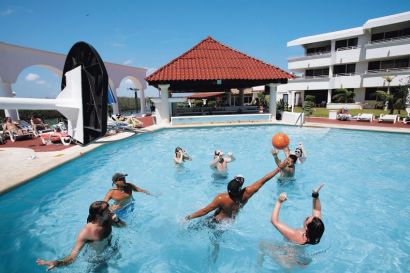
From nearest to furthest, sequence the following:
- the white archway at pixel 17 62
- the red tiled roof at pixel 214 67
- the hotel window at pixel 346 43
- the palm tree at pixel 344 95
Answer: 1. the white archway at pixel 17 62
2. the red tiled roof at pixel 214 67
3. the palm tree at pixel 344 95
4. the hotel window at pixel 346 43

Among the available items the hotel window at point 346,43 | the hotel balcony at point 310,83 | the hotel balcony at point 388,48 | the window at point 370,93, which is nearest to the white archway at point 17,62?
the hotel balcony at point 310,83

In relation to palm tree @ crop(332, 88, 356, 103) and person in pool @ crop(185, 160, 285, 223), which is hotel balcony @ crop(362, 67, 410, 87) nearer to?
palm tree @ crop(332, 88, 356, 103)

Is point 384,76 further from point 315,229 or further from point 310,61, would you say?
point 315,229

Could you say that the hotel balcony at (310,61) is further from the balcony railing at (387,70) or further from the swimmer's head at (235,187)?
the swimmer's head at (235,187)

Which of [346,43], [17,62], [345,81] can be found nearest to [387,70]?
[345,81]

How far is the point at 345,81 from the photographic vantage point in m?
31.9

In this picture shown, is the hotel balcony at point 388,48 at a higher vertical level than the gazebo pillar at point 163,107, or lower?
higher

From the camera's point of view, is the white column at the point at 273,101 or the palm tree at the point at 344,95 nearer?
the white column at the point at 273,101

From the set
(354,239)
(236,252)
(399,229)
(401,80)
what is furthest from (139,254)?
(401,80)

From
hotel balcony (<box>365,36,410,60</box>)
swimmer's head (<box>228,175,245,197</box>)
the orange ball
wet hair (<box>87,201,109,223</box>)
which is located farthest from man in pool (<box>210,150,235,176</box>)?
hotel balcony (<box>365,36,410,60</box>)

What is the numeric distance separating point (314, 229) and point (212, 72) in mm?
18173

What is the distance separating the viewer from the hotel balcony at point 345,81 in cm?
3092

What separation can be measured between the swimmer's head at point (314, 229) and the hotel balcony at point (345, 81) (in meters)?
34.7

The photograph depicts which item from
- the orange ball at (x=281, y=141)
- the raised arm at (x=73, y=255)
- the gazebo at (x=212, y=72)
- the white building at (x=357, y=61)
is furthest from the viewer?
the white building at (x=357, y=61)
